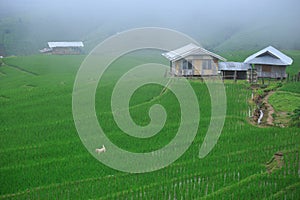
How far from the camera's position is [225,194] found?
10.4m

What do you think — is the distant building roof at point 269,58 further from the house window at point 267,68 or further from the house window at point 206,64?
the house window at point 206,64

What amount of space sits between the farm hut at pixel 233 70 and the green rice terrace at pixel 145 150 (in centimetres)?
574

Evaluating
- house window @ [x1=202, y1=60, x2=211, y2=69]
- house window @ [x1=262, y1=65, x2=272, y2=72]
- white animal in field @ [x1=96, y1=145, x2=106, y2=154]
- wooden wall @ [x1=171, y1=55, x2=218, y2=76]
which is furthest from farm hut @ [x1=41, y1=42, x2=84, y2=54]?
white animal in field @ [x1=96, y1=145, x2=106, y2=154]

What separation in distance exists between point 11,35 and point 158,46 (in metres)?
31.2

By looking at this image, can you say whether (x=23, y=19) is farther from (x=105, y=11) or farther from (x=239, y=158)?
(x=239, y=158)

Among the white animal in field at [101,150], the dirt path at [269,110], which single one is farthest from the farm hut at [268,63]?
the white animal in field at [101,150]

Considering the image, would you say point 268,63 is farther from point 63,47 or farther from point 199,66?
point 63,47

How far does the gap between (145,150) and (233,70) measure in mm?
15368

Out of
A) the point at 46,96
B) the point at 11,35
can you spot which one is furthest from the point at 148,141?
the point at 11,35

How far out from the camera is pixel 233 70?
27.8 metres

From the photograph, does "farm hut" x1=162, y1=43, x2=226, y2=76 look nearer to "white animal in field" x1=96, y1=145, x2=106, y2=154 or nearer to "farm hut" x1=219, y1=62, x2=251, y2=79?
"farm hut" x1=219, y1=62, x2=251, y2=79

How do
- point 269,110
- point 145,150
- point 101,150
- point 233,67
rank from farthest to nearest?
1. point 233,67
2. point 269,110
3. point 145,150
4. point 101,150

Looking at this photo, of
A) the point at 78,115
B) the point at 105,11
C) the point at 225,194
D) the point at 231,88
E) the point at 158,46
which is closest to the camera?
the point at 225,194

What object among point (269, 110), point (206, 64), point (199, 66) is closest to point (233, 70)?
point (206, 64)
